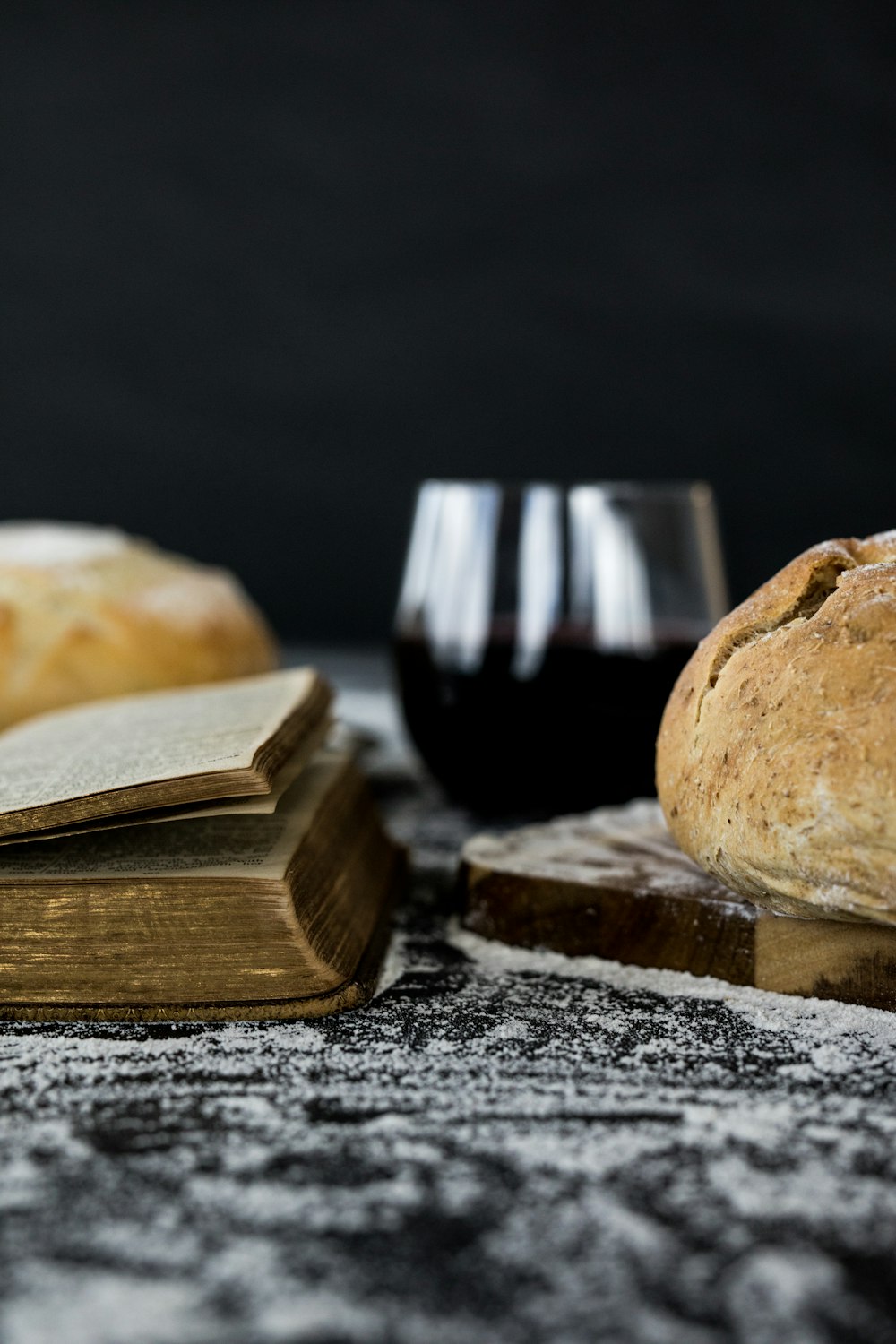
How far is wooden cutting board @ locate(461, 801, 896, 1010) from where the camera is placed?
63 centimetres

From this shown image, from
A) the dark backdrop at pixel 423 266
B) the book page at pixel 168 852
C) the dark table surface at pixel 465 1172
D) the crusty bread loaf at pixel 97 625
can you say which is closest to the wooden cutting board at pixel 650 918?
the dark table surface at pixel 465 1172

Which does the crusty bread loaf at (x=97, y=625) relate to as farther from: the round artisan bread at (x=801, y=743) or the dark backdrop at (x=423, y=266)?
the dark backdrop at (x=423, y=266)

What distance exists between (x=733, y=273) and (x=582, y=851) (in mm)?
1719

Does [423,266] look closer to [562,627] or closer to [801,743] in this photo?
[562,627]

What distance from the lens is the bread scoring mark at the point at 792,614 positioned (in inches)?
27.0

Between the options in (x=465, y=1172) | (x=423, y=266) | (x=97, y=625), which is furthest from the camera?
(x=423, y=266)

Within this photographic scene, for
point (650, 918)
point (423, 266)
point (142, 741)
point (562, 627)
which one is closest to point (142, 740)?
point (142, 741)

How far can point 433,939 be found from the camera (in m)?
0.76

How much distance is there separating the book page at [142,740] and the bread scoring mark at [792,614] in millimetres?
239

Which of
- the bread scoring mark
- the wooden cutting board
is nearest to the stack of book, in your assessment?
the wooden cutting board

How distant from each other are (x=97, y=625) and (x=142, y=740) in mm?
468

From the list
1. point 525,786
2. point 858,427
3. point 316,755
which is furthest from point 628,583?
point 858,427

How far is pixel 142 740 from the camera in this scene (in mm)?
756

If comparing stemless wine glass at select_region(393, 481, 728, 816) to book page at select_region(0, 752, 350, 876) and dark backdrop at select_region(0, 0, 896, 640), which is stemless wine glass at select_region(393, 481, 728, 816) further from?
dark backdrop at select_region(0, 0, 896, 640)
